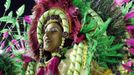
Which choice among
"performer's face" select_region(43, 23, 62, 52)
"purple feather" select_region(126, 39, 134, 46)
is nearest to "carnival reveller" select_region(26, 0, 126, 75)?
"performer's face" select_region(43, 23, 62, 52)

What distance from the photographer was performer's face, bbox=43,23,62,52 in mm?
2525

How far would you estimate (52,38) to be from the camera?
254 cm

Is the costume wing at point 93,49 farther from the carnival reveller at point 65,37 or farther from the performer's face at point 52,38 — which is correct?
the performer's face at point 52,38

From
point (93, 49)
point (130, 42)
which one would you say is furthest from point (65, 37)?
point (130, 42)

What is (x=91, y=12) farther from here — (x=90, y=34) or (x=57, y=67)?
(x=57, y=67)

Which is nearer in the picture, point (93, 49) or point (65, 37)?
point (93, 49)

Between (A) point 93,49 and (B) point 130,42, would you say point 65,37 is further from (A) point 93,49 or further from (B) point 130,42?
(B) point 130,42

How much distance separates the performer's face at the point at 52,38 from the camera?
8.29 feet

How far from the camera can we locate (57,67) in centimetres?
250

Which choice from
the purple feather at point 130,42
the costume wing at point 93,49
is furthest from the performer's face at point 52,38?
the purple feather at point 130,42

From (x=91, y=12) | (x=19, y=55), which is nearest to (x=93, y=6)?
(x=91, y=12)

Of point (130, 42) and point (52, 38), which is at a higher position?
point (52, 38)

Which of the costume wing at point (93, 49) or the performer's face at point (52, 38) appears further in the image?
the performer's face at point (52, 38)

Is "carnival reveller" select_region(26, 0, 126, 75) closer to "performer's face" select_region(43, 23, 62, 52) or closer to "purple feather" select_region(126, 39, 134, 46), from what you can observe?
"performer's face" select_region(43, 23, 62, 52)
